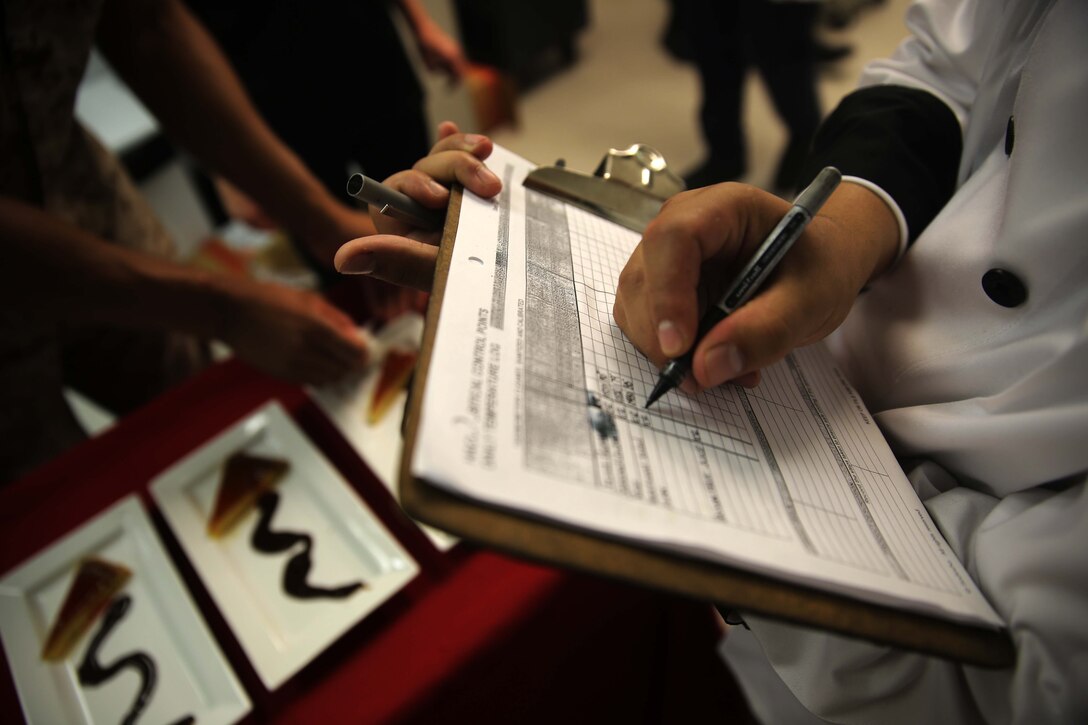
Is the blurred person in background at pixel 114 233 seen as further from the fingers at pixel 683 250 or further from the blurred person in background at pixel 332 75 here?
the fingers at pixel 683 250

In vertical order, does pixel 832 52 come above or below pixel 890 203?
above

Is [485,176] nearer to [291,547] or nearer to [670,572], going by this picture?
[670,572]

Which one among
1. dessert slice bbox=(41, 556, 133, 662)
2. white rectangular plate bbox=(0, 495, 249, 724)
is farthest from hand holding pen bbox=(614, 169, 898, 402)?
dessert slice bbox=(41, 556, 133, 662)

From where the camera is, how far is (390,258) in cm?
37

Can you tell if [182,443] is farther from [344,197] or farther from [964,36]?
[964,36]

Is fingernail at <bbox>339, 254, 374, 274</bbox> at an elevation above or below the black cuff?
below

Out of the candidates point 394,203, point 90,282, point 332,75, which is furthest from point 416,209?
point 332,75

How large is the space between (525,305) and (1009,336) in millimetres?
329

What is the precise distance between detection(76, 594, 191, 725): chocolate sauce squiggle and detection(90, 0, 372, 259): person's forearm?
59 cm

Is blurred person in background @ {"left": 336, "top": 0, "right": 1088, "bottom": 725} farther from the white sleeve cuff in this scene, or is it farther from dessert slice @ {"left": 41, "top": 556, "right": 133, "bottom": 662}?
dessert slice @ {"left": 41, "top": 556, "right": 133, "bottom": 662}

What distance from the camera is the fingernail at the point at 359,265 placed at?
14.1 inches

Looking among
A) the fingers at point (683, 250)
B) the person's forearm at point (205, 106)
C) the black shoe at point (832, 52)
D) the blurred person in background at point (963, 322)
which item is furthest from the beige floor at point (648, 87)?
the fingers at point (683, 250)

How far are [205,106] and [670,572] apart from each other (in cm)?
93

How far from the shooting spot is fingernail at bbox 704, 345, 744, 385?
11.3 inches
